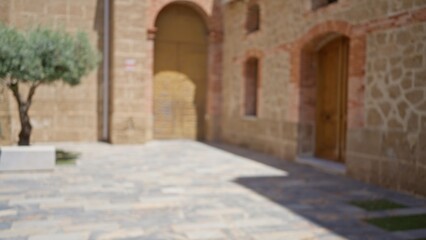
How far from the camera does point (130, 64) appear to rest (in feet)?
39.1

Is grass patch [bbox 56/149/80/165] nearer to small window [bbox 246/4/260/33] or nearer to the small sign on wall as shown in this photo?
the small sign on wall

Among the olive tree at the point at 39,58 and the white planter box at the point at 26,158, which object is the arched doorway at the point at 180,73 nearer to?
the olive tree at the point at 39,58

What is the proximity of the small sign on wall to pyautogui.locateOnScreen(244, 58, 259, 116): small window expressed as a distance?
3179 mm

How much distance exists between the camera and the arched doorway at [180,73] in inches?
516

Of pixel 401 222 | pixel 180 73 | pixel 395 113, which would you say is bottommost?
pixel 401 222

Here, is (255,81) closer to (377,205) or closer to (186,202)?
(377,205)

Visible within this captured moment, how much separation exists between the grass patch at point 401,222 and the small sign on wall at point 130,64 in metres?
8.55

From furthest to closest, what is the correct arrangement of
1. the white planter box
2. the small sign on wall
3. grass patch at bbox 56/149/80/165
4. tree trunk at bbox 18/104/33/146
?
the small sign on wall, grass patch at bbox 56/149/80/165, tree trunk at bbox 18/104/33/146, the white planter box

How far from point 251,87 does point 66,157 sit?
5.45 m

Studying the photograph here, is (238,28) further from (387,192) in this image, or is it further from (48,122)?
(387,192)

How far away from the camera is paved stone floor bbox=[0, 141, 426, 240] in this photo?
14.2 feet

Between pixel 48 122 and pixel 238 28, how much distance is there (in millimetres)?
6011

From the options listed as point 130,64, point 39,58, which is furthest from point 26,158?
point 130,64

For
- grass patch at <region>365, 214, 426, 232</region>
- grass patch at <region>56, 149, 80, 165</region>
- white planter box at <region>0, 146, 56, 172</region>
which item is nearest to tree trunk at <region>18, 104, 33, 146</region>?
grass patch at <region>56, 149, 80, 165</region>
